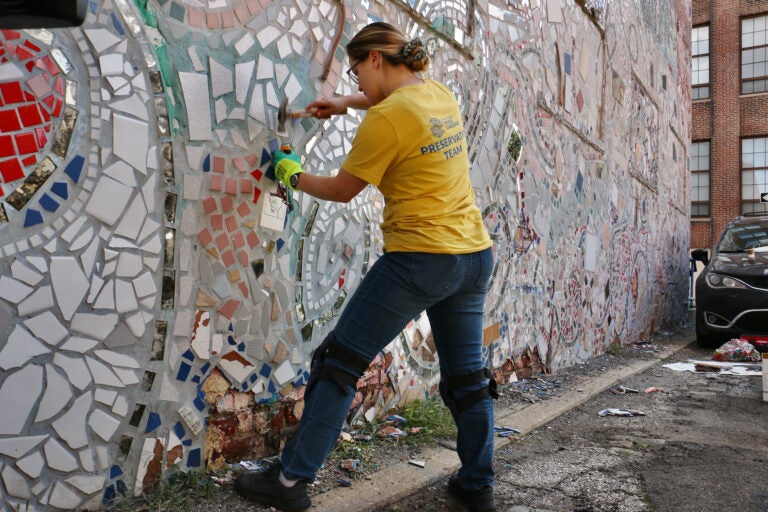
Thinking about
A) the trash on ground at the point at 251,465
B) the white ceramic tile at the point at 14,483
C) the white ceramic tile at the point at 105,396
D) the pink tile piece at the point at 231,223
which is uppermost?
the pink tile piece at the point at 231,223

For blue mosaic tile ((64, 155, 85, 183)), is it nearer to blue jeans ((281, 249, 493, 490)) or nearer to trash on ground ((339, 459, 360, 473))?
blue jeans ((281, 249, 493, 490))

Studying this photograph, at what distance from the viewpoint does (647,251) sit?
32.0 feet

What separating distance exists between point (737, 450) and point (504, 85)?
112 inches

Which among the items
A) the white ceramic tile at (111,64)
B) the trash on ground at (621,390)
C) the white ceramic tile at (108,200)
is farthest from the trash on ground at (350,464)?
the trash on ground at (621,390)

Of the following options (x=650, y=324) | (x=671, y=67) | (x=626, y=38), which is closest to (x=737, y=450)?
(x=626, y=38)

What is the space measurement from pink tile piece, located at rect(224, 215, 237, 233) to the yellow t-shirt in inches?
24.1

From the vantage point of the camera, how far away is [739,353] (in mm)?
7715

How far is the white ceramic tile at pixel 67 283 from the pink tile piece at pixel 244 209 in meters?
0.70

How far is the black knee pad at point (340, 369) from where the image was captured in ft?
7.64

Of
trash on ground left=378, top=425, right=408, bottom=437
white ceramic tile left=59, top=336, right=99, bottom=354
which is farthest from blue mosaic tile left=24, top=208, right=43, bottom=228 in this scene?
trash on ground left=378, top=425, right=408, bottom=437

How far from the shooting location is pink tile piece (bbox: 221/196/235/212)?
8.53ft

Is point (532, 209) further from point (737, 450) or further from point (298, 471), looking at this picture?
point (298, 471)

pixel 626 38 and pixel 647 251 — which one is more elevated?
pixel 626 38

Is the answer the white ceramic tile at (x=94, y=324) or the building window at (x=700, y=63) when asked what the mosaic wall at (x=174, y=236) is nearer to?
the white ceramic tile at (x=94, y=324)
